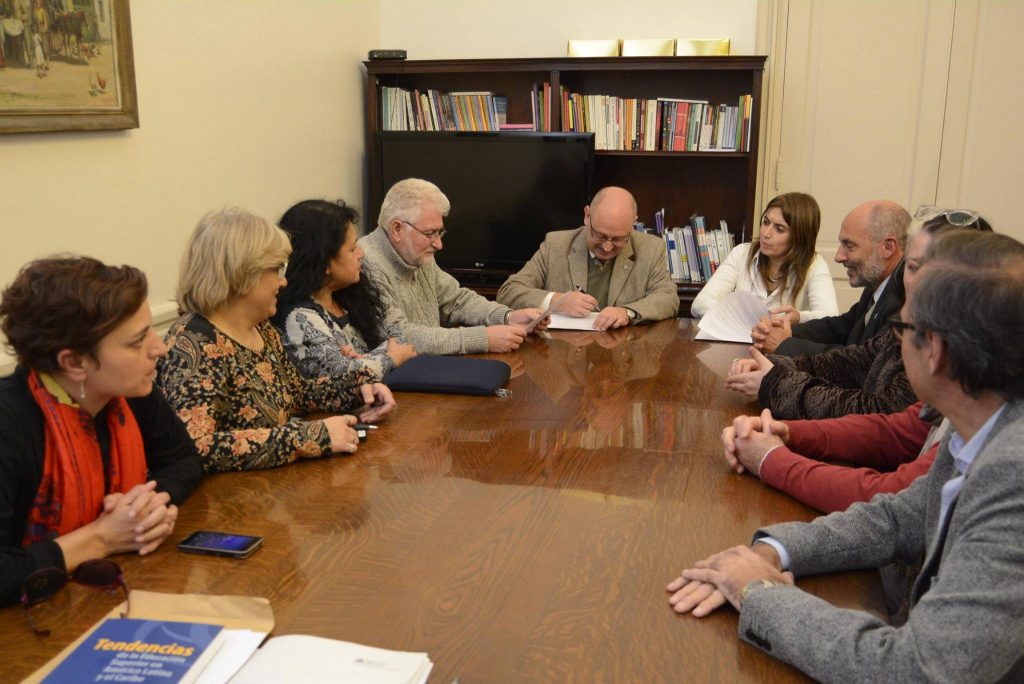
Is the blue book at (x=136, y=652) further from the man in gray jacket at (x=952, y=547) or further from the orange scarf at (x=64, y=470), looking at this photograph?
the man in gray jacket at (x=952, y=547)

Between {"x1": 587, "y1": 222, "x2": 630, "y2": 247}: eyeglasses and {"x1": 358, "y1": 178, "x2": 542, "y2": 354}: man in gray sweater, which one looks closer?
{"x1": 358, "y1": 178, "x2": 542, "y2": 354}: man in gray sweater

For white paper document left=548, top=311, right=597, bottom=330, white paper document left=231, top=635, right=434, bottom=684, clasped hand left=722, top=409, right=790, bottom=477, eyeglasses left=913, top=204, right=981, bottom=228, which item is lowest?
white paper document left=548, top=311, right=597, bottom=330

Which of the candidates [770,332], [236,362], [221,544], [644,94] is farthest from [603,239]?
[221,544]

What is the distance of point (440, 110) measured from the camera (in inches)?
200

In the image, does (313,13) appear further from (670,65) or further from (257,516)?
(257,516)

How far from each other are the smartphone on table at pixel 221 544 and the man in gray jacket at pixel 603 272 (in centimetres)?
221

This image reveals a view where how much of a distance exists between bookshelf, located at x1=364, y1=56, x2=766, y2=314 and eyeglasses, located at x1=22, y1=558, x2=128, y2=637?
3.72 meters

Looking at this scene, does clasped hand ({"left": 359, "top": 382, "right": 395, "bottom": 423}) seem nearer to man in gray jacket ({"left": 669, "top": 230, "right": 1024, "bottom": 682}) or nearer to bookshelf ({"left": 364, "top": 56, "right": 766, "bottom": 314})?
man in gray jacket ({"left": 669, "top": 230, "right": 1024, "bottom": 682})

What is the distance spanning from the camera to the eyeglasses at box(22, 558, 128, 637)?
1327 mm

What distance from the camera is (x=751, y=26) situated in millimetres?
4828

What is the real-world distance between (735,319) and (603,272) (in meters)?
0.80

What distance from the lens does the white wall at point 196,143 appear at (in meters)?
2.93

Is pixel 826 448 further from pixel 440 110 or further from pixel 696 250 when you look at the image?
pixel 440 110

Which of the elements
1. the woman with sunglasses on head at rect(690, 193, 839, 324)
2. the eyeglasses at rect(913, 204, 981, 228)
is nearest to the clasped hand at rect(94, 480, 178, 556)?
the eyeglasses at rect(913, 204, 981, 228)
